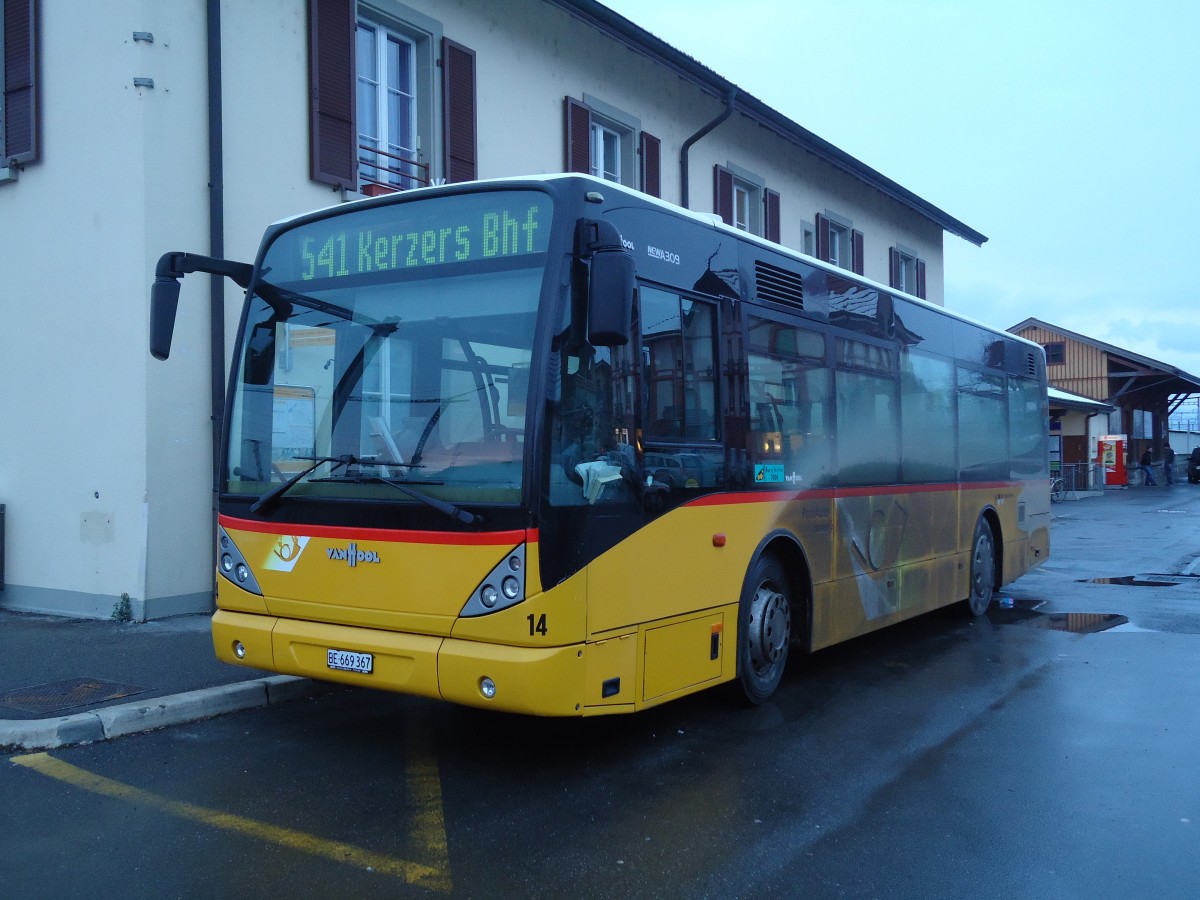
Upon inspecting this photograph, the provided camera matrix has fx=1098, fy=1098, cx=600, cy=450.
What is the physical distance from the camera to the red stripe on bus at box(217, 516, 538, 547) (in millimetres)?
4938

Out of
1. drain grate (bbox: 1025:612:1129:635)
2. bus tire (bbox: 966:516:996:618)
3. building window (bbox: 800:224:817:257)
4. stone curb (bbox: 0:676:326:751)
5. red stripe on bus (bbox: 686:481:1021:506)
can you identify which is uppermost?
building window (bbox: 800:224:817:257)

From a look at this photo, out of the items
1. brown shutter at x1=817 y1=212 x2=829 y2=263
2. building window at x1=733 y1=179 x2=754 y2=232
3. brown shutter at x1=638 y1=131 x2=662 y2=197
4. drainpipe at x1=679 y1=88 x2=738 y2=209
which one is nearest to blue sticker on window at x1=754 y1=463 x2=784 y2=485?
brown shutter at x1=638 y1=131 x2=662 y2=197

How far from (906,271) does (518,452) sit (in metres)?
21.7

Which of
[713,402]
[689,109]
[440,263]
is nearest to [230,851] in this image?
[440,263]

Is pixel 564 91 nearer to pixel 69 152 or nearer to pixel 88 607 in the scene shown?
pixel 69 152

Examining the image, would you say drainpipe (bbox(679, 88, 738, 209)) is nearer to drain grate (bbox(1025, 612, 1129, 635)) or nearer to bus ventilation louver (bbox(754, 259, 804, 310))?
drain grate (bbox(1025, 612, 1129, 635))

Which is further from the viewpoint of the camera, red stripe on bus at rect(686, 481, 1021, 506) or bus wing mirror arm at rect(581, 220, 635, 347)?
red stripe on bus at rect(686, 481, 1021, 506)

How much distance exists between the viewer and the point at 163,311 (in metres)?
5.96

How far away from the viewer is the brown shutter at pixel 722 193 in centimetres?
1742

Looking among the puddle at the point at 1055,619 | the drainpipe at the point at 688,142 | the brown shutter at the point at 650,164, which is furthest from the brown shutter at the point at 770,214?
the puddle at the point at 1055,619

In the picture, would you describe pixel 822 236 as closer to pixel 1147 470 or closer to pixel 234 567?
pixel 234 567

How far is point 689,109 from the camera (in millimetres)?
16984

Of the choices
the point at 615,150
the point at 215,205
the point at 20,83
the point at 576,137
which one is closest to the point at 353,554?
the point at 215,205

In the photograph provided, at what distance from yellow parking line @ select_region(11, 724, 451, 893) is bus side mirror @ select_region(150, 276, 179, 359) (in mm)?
2186
